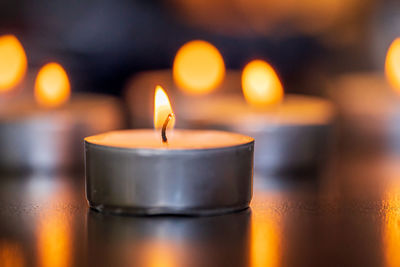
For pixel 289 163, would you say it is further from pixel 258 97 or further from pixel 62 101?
pixel 62 101

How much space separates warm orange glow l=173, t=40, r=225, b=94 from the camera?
132cm

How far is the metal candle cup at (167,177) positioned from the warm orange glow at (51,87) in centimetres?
36

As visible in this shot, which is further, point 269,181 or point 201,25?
point 201,25

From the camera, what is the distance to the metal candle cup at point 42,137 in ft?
2.87

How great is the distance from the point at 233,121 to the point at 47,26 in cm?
128

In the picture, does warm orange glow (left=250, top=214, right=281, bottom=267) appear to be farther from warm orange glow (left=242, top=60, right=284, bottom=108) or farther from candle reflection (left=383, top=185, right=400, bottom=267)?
warm orange glow (left=242, top=60, right=284, bottom=108)

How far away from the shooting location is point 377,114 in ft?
3.70

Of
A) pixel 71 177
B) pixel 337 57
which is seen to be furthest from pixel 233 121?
pixel 337 57

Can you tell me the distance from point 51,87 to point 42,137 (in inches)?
6.3

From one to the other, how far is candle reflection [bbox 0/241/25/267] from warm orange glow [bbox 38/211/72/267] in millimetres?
15

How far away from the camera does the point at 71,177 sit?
2.85 feet

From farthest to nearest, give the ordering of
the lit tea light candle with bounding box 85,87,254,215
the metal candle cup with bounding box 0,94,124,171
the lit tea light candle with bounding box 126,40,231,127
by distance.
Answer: the lit tea light candle with bounding box 126,40,231,127
the metal candle cup with bounding box 0,94,124,171
the lit tea light candle with bounding box 85,87,254,215

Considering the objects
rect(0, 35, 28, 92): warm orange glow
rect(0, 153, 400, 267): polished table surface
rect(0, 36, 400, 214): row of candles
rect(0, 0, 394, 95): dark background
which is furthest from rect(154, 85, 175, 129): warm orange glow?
rect(0, 0, 394, 95): dark background

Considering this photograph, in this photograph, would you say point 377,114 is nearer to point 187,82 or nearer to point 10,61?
point 187,82
